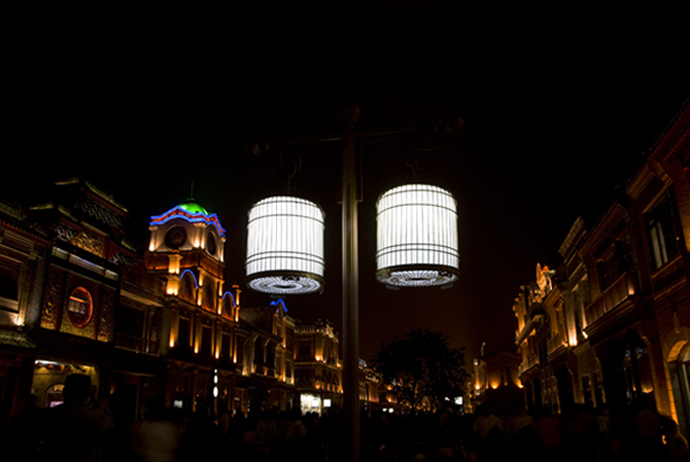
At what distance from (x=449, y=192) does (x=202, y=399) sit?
106 ft

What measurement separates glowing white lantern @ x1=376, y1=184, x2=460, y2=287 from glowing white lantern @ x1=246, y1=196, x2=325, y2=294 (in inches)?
19.3

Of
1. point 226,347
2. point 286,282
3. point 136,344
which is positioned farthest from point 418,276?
point 226,347

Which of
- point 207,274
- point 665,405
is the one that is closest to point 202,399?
point 207,274

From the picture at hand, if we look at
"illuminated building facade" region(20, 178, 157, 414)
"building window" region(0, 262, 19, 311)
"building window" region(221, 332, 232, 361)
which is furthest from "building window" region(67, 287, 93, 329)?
"building window" region(221, 332, 232, 361)

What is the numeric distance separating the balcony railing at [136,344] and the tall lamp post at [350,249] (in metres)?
22.9

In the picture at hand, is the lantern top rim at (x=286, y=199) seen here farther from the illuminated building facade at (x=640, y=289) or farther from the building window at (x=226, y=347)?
the building window at (x=226, y=347)

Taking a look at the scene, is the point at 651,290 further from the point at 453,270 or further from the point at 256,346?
the point at 256,346

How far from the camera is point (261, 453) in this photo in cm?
1082

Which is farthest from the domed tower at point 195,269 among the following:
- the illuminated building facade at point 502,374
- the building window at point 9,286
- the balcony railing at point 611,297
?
the illuminated building facade at point 502,374

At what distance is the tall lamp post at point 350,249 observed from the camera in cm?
376

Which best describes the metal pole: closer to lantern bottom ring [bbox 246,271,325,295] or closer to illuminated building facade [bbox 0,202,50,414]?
lantern bottom ring [bbox 246,271,325,295]

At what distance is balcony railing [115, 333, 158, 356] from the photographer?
25000mm

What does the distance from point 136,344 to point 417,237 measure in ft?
83.2

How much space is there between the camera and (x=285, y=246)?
4.12 m
